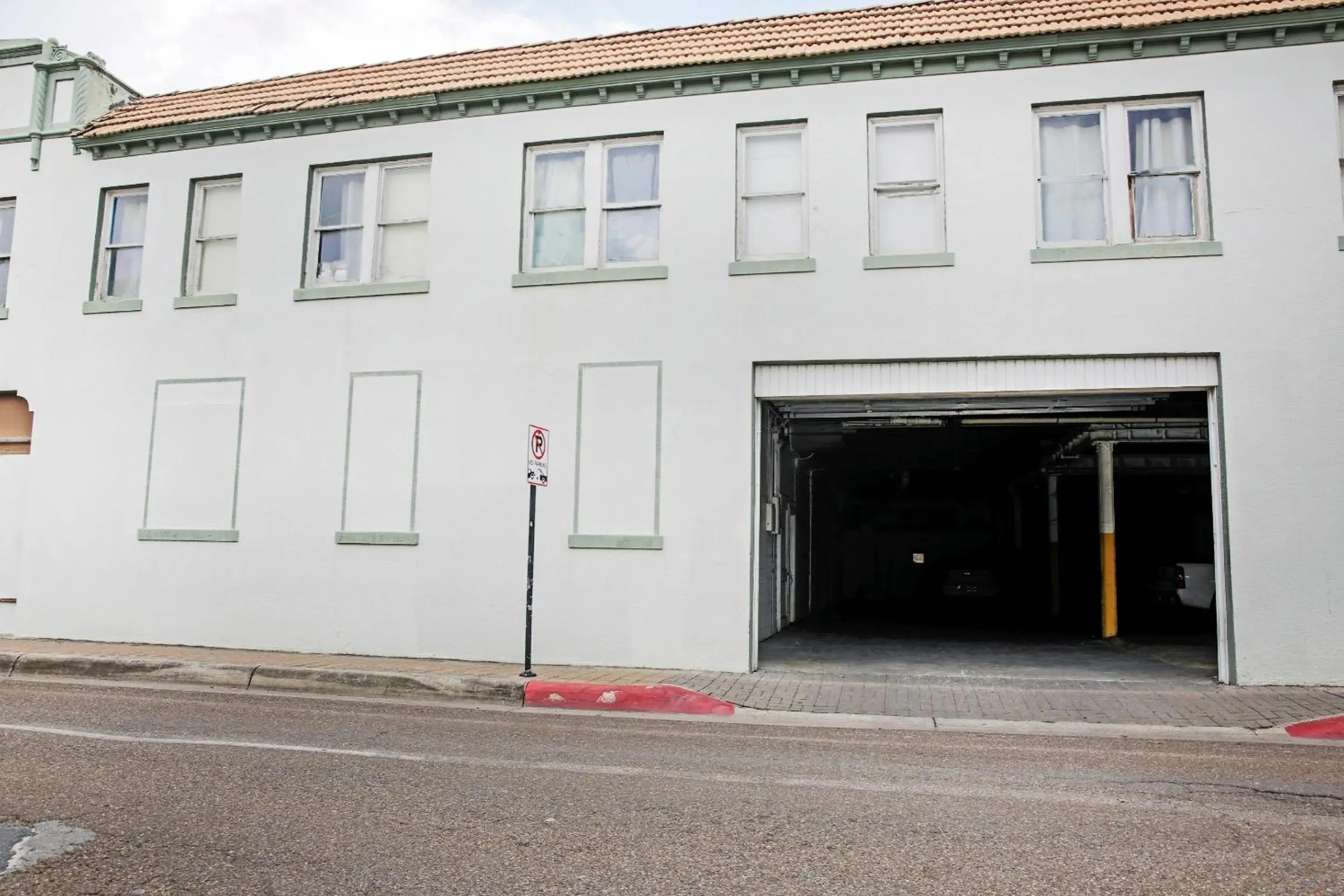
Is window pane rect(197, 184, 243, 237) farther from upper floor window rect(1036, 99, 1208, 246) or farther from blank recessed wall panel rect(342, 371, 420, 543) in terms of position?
upper floor window rect(1036, 99, 1208, 246)

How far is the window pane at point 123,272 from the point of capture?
14445mm

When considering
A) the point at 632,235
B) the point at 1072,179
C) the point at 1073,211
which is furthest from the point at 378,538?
the point at 1072,179

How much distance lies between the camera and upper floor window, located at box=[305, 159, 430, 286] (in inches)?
522

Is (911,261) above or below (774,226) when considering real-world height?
below

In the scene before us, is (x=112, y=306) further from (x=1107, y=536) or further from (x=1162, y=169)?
(x=1107, y=536)

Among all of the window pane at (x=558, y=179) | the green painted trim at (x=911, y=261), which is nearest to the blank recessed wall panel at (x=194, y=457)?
the window pane at (x=558, y=179)

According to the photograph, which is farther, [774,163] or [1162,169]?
[774,163]

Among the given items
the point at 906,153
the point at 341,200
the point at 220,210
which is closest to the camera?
the point at 906,153

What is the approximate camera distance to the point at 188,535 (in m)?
13.3

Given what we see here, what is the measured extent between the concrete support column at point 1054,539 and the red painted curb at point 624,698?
518 inches

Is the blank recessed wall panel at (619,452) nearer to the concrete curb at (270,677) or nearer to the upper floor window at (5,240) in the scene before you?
the concrete curb at (270,677)

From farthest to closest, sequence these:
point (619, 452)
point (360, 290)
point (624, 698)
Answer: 1. point (360, 290)
2. point (619, 452)
3. point (624, 698)

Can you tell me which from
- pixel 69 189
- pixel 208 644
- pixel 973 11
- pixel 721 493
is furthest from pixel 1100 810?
pixel 69 189

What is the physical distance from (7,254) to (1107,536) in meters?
16.9
